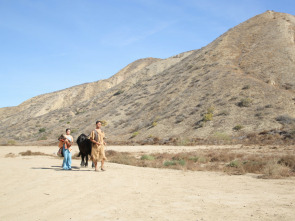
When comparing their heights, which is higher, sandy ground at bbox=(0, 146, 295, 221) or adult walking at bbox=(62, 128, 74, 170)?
adult walking at bbox=(62, 128, 74, 170)

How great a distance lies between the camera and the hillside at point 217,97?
3080 cm

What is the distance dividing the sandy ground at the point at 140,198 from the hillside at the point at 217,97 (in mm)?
19737

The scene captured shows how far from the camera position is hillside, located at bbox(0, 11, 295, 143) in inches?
1212

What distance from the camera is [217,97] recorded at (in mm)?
36562

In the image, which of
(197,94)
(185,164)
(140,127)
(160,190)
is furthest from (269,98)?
(160,190)

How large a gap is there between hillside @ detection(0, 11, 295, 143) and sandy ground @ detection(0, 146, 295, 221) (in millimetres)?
19737

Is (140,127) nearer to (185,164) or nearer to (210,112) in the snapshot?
(210,112)

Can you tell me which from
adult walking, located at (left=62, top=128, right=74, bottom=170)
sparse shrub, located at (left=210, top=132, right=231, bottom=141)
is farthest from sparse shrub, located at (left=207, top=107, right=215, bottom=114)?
adult walking, located at (left=62, top=128, right=74, bottom=170)

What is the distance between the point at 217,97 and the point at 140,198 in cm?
3171

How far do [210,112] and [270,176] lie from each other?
24.6m

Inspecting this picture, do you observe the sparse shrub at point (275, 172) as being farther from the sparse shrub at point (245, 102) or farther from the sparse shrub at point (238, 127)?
the sparse shrub at point (245, 102)

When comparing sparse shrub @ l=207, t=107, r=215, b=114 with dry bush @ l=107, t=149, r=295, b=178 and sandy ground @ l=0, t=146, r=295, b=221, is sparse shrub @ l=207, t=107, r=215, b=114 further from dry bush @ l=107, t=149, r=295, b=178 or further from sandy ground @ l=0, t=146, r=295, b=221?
sandy ground @ l=0, t=146, r=295, b=221

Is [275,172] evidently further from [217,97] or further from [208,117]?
[217,97]

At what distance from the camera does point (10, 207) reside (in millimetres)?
5930
